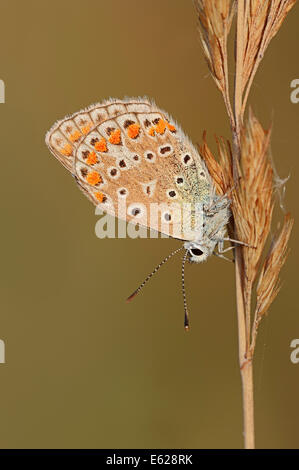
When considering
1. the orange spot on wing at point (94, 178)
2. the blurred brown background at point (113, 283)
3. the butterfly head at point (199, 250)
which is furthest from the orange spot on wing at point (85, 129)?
the blurred brown background at point (113, 283)

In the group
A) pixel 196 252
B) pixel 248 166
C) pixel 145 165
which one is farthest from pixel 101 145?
pixel 248 166

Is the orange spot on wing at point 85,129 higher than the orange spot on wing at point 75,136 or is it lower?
higher

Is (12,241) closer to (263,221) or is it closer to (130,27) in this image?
(130,27)

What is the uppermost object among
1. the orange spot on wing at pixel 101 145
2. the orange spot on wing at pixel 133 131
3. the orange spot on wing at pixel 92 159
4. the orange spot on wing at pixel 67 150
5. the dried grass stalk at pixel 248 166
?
the orange spot on wing at pixel 133 131

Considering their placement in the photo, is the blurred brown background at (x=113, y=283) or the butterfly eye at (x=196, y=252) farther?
the blurred brown background at (x=113, y=283)

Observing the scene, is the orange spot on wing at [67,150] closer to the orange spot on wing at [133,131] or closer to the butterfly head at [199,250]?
the orange spot on wing at [133,131]

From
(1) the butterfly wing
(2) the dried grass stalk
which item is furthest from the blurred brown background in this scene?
(2) the dried grass stalk
